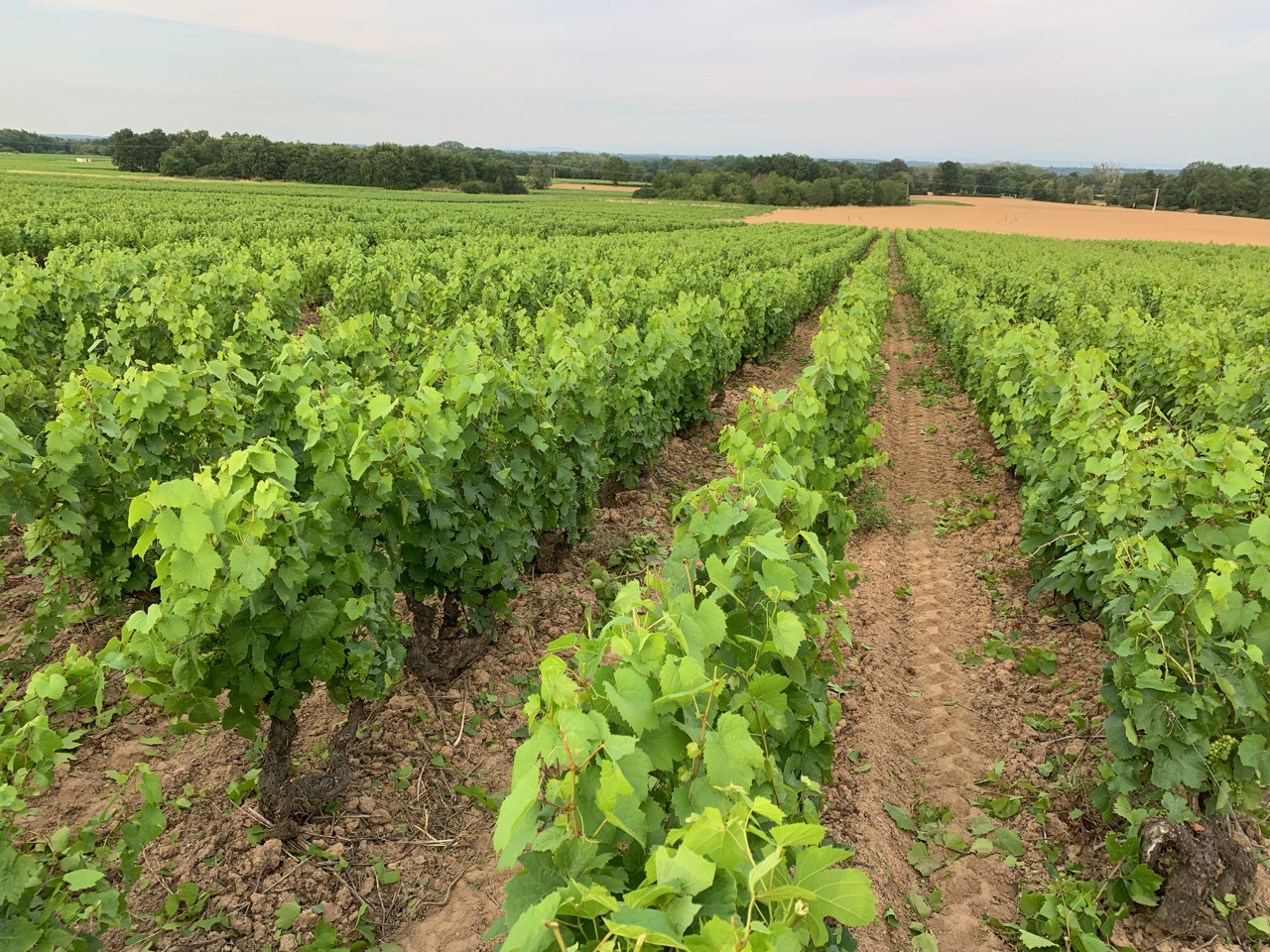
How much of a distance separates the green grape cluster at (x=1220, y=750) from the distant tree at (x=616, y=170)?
402 ft

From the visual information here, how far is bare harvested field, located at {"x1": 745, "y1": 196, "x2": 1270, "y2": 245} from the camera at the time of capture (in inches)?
2160

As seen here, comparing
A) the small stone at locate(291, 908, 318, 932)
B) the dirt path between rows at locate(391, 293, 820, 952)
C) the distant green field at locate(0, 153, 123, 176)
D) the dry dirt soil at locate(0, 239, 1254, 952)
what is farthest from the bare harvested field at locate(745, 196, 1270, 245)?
the distant green field at locate(0, 153, 123, 176)

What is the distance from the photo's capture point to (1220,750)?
3129 millimetres

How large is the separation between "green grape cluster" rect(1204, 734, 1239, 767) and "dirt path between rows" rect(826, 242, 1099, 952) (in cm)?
94

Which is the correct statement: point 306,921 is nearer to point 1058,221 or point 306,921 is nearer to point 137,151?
point 1058,221

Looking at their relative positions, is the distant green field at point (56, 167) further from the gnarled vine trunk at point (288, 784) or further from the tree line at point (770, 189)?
the gnarled vine trunk at point (288, 784)

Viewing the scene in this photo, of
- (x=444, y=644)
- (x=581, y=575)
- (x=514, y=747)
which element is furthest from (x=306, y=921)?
(x=581, y=575)

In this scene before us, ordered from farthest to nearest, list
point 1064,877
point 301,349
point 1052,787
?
point 301,349
point 1052,787
point 1064,877

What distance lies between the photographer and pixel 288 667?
325cm

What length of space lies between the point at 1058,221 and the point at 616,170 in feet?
230

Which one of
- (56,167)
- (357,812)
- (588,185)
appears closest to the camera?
(357,812)

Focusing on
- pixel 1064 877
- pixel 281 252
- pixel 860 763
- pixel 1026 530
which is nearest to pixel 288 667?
pixel 860 763

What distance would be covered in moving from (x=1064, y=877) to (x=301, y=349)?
537 cm

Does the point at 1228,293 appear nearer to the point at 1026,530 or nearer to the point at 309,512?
the point at 1026,530
